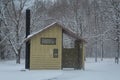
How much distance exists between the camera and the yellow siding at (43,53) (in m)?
34.0

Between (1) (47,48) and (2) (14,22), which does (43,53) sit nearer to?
(1) (47,48)

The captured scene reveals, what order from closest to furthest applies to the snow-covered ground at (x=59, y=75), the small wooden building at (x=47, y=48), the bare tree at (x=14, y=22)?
1. the snow-covered ground at (x=59, y=75)
2. the small wooden building at (x=47, y=48)
3. the bare tree at (x=14, y=22)

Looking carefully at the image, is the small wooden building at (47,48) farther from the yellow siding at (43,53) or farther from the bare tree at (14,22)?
the bare tree at (14,22)

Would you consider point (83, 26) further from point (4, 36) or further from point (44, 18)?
point (4, 36)

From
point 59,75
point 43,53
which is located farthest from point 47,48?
point 59,75

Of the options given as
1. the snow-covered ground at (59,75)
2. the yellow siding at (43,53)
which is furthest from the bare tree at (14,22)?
the snow-covered ground at (59,75)

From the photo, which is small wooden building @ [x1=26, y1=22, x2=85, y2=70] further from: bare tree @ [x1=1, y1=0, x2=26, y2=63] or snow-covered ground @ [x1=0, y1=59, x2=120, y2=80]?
bare tree @ [x1=1, y1=0, x2=26, y2=63]

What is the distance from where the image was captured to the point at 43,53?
34062 mm

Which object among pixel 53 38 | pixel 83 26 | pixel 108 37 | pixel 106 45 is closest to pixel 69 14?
pixel 83 26

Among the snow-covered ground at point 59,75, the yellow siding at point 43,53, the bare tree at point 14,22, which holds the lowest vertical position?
the snow-covered ground at point 59,75

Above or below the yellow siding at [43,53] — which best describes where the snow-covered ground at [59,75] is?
below

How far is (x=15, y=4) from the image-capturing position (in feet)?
176

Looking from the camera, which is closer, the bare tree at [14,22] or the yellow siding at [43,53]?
the yellow siding at [43,53]

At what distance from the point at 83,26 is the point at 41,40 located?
29.5 m
